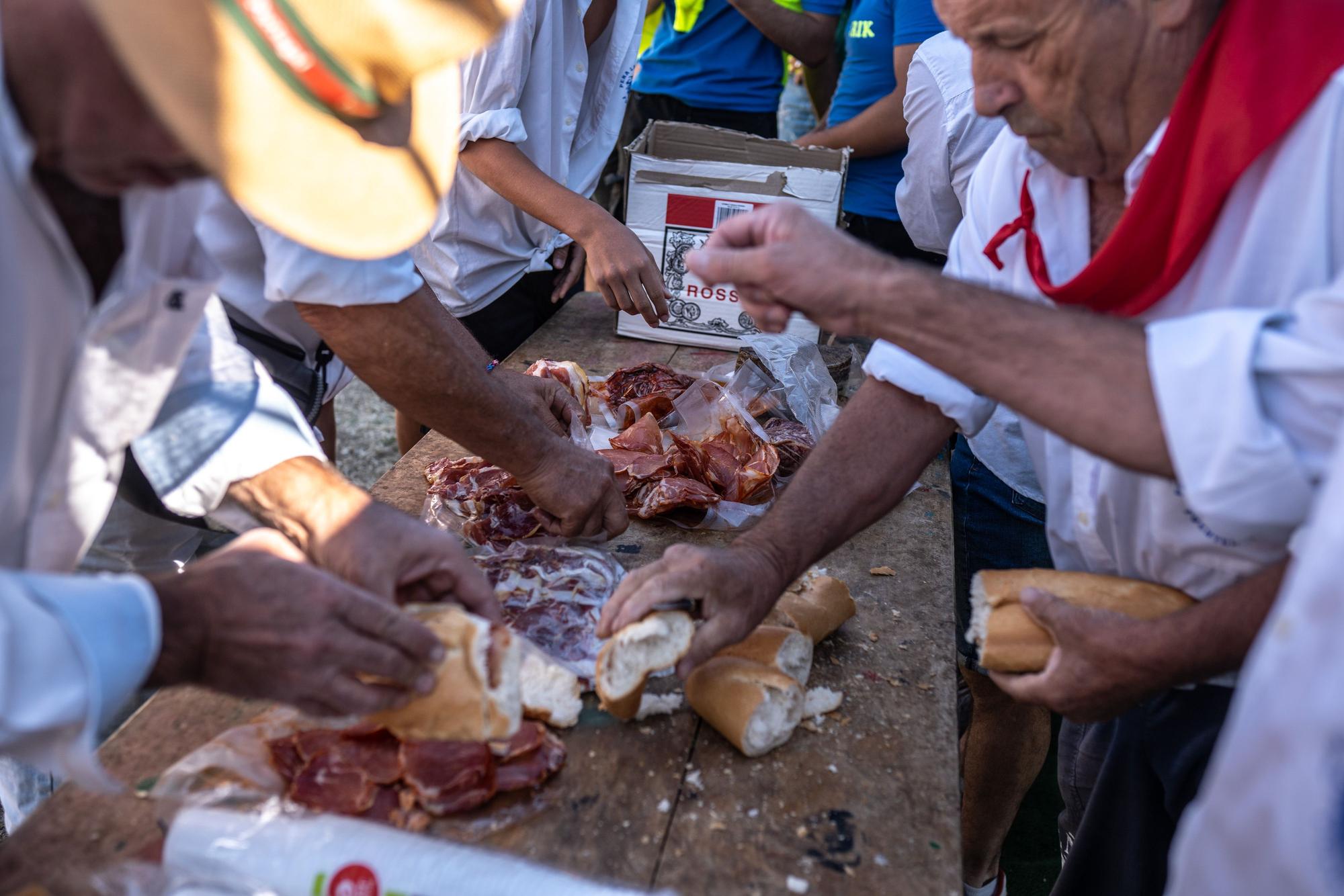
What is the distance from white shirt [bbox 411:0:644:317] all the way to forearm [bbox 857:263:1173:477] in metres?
2.07

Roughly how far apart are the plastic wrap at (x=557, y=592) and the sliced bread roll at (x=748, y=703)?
0.24 m

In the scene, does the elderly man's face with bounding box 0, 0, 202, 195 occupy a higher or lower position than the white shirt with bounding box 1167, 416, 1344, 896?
higher

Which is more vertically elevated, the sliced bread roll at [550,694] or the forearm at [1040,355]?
the forearm at [1040,355]

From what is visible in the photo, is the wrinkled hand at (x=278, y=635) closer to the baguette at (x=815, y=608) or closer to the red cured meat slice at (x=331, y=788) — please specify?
the red cured meat slice at (x=331, y=788)

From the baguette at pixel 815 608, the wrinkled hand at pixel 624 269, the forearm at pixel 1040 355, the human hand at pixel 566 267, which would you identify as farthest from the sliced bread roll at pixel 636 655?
the human hand at pixel 566 267

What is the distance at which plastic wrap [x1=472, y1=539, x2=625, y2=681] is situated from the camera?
1.86 m

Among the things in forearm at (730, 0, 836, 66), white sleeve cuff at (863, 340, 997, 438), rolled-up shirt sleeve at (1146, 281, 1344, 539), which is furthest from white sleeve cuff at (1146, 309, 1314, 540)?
forearm at (730, 0, 836, 66)

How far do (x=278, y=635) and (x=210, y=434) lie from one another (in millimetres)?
616

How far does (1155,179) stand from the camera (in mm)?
1495

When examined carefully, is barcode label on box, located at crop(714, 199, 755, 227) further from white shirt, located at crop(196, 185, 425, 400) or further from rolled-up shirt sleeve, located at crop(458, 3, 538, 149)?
white shirt, located at crop(196, 185, 425, 400)

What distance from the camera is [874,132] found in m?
4.21

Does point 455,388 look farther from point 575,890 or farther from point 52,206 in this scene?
point 575,890

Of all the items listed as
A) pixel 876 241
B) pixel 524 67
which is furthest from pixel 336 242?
pixel 876 241

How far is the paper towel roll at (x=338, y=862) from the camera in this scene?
4.06 feet
